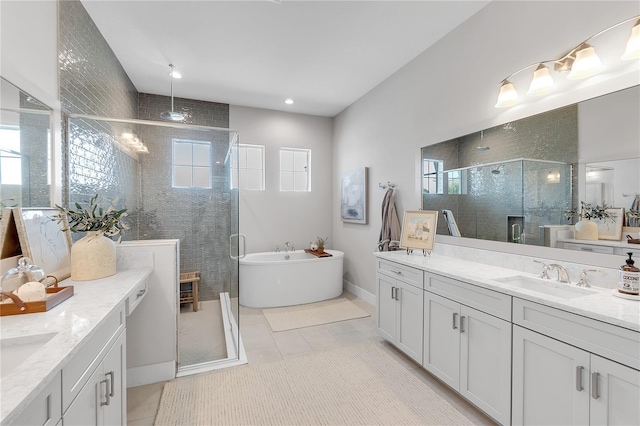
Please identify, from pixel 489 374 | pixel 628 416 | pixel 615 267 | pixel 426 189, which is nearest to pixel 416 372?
pixel 489 374

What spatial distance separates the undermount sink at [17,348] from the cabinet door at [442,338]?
2.14 meters

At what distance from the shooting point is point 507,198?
215 cm

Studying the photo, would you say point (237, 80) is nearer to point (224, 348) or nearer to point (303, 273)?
point (303, 273)

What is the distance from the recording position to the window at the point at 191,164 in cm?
271

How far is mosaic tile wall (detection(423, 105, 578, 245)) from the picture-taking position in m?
1.79

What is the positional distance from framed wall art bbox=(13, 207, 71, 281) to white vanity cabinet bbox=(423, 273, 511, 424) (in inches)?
98.1

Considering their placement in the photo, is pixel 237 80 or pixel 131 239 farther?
pixel 237 80

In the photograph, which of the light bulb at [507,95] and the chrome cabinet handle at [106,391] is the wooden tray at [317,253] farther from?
the chrome cabinet handle at [106,391]

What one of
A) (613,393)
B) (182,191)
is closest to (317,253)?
(182,191)

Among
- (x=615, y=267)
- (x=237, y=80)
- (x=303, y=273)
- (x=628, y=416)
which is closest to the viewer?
(x=628, y=416)

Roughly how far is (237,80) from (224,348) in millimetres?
3150

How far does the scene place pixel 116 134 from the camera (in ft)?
8.41

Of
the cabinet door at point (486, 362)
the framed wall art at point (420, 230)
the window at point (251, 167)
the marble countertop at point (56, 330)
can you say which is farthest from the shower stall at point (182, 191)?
the cabinet door at point (486, 362)

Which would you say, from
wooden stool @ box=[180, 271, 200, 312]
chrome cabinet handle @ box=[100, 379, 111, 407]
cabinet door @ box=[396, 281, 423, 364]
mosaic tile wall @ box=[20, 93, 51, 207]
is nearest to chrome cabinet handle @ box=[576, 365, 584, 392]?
cabinet door @ box=[396, 281, 423, 364]
